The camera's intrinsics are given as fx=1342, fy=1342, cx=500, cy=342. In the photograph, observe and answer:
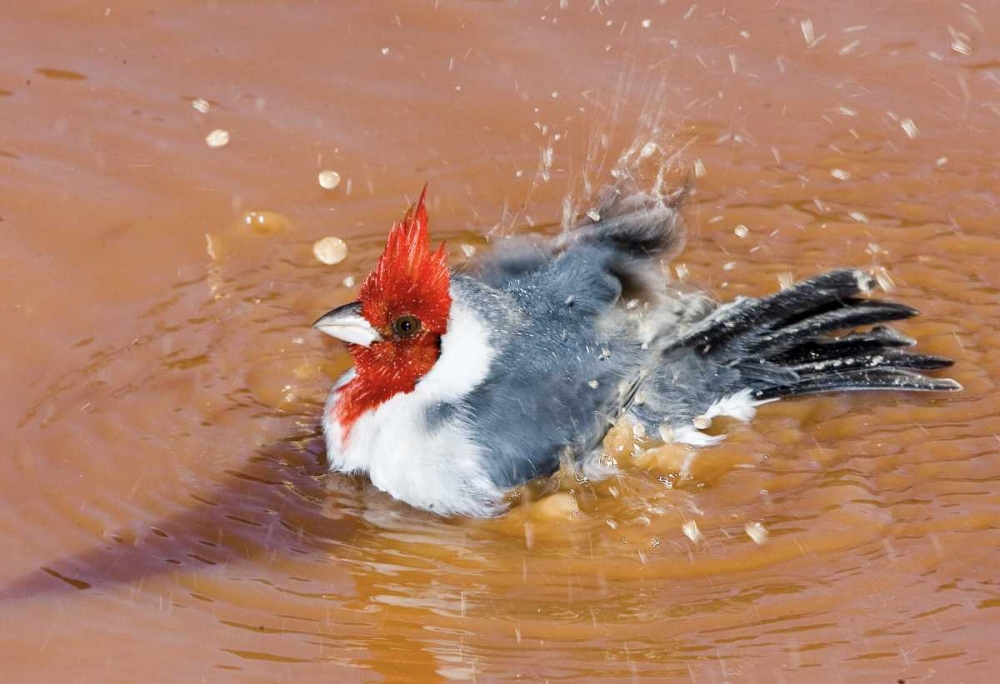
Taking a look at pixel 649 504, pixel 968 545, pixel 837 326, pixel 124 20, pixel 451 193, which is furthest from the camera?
pixel 124 20

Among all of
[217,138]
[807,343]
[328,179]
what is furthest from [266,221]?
[807,343]

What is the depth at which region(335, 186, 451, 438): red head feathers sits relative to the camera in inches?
150

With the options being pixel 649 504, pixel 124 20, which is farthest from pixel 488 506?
pixel 124 20

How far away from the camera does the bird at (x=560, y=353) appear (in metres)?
3.90

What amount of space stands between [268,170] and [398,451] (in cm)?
Result: 217

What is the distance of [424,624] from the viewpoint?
11.3 ft

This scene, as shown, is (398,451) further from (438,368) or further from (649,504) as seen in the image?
(649,504)

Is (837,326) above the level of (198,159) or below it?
above

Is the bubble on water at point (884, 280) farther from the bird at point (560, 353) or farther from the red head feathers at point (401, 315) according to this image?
the red head feathers at point (401, 315)

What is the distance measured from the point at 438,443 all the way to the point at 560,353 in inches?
18.7

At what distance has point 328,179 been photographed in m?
5.69

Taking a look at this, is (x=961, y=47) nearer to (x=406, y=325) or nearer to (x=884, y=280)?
(x=884, y=280)

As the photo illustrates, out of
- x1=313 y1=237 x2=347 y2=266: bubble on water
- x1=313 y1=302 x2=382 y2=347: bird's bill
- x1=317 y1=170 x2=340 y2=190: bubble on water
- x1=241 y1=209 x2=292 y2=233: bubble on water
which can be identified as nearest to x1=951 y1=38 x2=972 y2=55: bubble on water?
x1=317 y1=170 x2=340 y2=190: bubble on water

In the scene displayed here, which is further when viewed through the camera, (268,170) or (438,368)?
(268,170)
